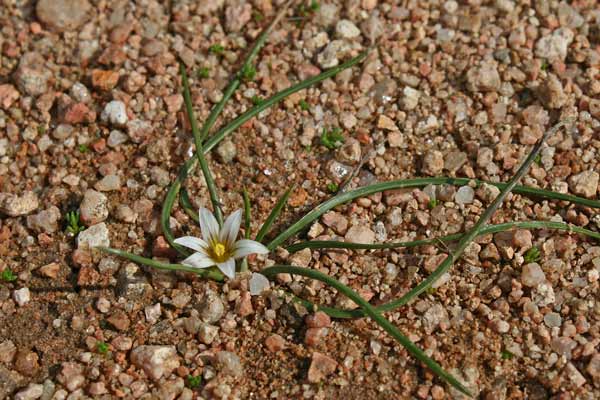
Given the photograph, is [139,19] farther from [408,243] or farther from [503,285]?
[503,285]

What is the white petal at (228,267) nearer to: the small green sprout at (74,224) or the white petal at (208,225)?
the white petal at (208,225)

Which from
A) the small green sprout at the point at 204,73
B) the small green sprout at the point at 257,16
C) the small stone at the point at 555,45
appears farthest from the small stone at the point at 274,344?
the small stone at the point at 555,45

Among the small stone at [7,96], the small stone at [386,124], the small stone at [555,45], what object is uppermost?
the small stone at [555,45]

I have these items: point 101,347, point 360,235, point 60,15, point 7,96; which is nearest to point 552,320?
point 360,235

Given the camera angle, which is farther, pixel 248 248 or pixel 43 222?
pixel 43 222

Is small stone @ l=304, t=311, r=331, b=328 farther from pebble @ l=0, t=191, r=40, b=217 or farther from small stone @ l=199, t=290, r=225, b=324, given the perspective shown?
pebble @ l=0, t=191, r=40, b=217

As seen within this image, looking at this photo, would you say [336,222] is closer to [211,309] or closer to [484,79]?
[211,309]
